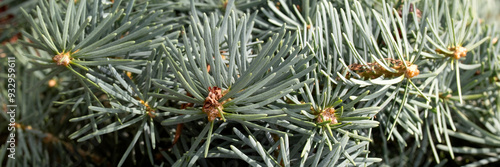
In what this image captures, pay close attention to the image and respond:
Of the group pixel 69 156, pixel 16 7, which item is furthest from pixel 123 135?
pixel 16 7

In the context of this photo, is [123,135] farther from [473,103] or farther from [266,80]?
[473,103]

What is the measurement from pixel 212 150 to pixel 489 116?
0.32m

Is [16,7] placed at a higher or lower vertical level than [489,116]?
higher

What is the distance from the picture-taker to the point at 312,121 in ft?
1.05

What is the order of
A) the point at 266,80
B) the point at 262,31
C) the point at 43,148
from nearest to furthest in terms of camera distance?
the point at 266,80 < the point at 262,31 < the point at 43,148

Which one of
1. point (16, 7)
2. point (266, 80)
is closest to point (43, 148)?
point (16, 7)

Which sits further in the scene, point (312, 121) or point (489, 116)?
point (489, 116)

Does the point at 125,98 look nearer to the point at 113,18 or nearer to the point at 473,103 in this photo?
the point at 113,18

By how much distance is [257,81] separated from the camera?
0.30 m

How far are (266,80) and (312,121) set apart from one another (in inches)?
2.6

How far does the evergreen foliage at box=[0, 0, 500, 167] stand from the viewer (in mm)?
297

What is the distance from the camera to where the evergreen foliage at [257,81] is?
30cm

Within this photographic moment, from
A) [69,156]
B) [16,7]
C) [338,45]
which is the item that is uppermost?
[16,7]

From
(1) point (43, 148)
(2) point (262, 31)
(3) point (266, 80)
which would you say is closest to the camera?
(3) point (266, 80)
